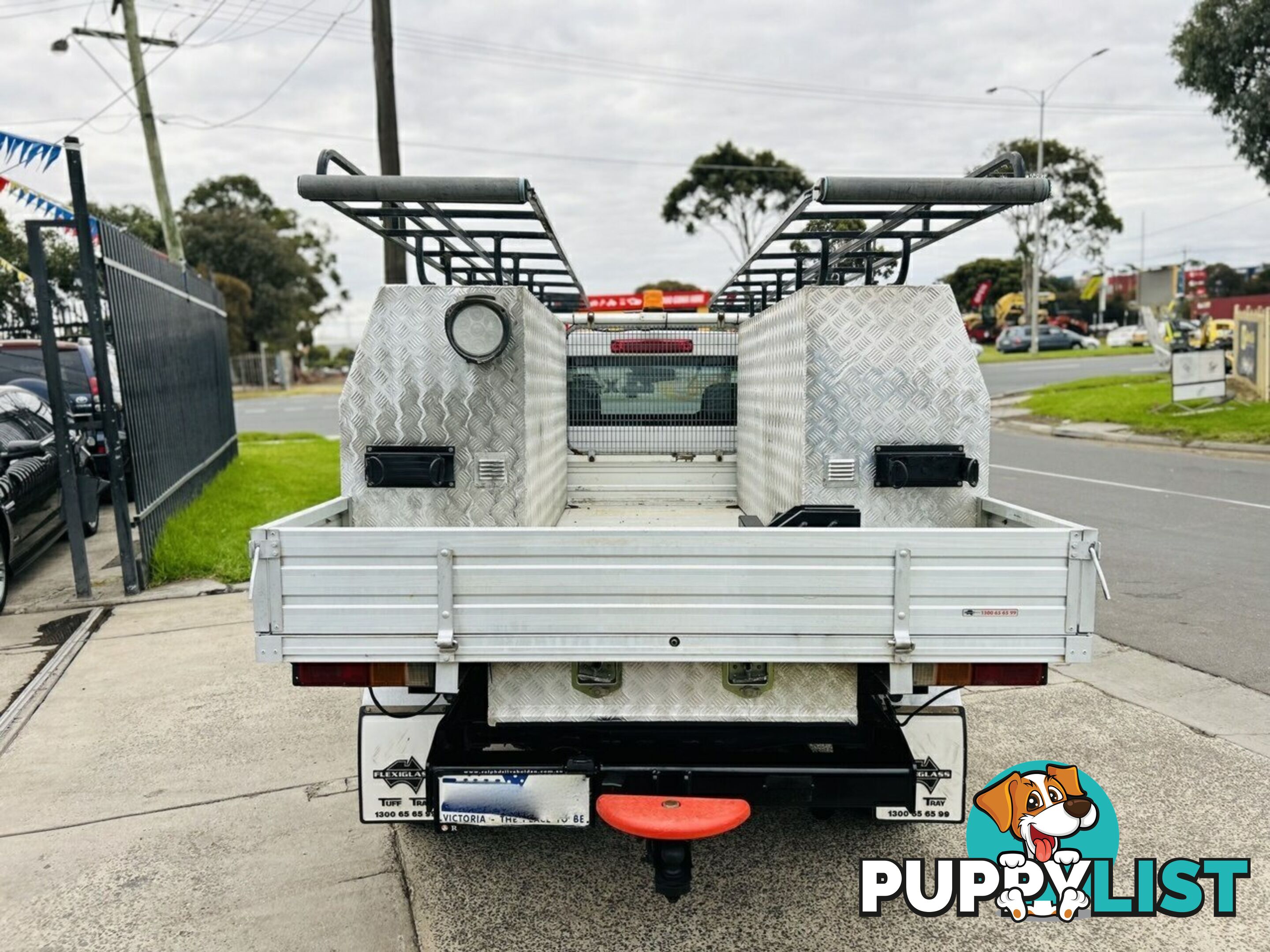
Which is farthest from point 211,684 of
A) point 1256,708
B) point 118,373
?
point 1256,708

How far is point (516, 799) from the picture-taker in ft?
9.55

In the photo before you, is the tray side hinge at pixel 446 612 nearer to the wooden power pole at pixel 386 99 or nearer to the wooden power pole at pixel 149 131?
the wooden power pole at pixel 386 99

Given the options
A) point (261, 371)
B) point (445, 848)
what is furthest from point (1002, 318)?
point (445, 848)

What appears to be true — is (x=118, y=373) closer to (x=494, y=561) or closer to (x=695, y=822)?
(x=494, y=561)

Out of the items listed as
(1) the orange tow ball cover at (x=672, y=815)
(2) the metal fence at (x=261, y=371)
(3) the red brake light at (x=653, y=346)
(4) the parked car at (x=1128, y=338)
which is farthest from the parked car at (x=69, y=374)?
(4) the parked car at (x=1128, y=338)

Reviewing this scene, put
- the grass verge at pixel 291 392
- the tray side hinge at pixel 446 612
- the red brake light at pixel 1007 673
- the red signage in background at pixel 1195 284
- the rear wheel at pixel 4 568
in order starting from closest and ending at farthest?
the tray side hinge at pixel 446 612 → the red brake light at pixel 1007 673 → the rear wheel at pixel 4 568 → the grass verge at pixel 291 392 → the red signage in background at pixel 1195 284

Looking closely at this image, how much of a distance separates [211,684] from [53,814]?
4.98ft

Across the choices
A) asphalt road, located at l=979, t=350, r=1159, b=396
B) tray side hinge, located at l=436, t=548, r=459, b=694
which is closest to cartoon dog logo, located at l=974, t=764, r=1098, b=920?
tray side hinge, located at l=436, t=548, r=459, b=694

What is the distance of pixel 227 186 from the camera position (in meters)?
50.5

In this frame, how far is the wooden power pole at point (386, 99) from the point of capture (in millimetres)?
11188

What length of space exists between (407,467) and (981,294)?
201 feet

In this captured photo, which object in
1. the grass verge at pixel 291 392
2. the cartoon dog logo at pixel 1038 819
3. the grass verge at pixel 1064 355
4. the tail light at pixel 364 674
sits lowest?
the cartoon dog logo at pixel 1038 819

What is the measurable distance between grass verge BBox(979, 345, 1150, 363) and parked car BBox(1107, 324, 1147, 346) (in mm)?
2346

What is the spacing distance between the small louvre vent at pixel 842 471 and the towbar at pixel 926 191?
109 cm
